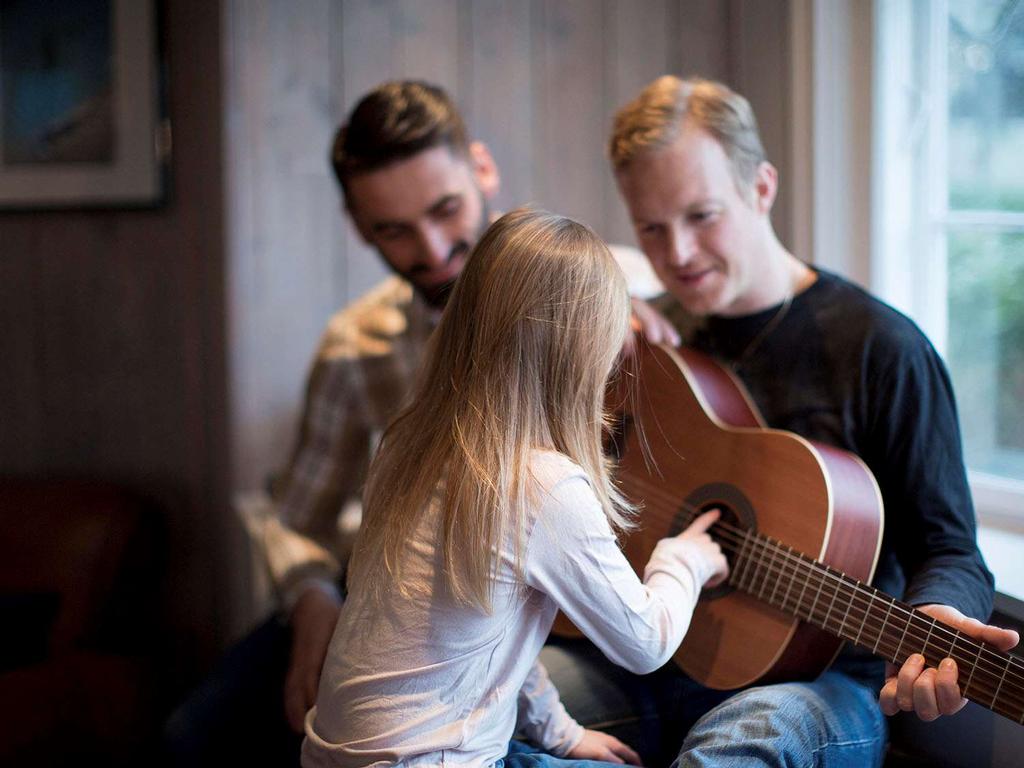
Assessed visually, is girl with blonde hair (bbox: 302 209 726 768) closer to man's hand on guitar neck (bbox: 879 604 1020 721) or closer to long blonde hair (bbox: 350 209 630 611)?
long blonde hair (bbox: 350 209 630 611)

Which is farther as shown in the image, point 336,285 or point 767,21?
point 336,285

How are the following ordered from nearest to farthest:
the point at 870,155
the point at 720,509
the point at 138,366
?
the point at 720,509
the point at 870,155
the point at 138,366

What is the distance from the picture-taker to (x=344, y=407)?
202 centimetres

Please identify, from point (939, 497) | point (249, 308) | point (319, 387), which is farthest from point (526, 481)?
point (249, 308)

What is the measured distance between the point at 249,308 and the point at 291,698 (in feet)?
3.07

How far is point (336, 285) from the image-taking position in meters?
2.31

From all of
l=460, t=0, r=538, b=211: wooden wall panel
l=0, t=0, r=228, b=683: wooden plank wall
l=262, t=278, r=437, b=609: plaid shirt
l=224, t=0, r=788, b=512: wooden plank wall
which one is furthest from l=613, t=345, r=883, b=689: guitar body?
l=0, t=0, r=228, b=683: wooden plank wall

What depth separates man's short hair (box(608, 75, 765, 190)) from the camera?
57.4 inches

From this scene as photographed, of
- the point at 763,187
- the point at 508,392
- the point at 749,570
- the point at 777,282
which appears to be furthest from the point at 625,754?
the point at 763,187

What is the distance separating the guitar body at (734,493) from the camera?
1.23 metres

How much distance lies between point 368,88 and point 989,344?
1298mm

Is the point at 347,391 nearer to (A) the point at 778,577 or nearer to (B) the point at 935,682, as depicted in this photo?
(A) the point at 778,577

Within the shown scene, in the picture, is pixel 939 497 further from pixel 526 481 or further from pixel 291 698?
pixel 291 698

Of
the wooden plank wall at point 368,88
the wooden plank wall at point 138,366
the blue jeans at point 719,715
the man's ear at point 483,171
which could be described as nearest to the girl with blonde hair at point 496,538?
the blue jeans at point 719,715
